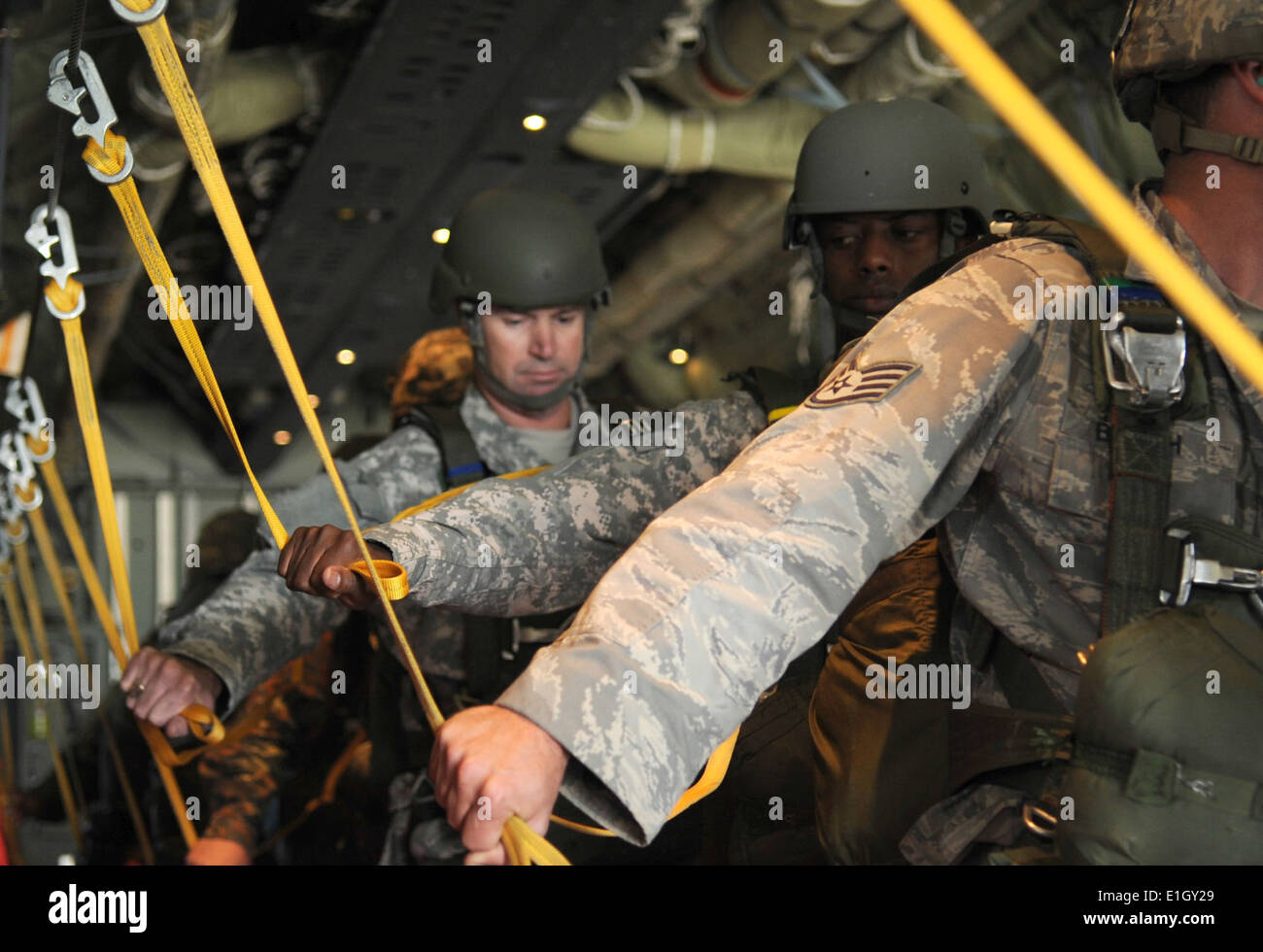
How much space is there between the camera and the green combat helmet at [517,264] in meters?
3.03

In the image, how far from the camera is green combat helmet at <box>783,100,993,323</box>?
2.39 meters

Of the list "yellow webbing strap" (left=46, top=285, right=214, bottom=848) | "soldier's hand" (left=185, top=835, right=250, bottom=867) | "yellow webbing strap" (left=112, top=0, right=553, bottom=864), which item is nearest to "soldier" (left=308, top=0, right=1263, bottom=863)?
"yellow webbing strap" (left=112, top=0, right=553, bottom=864)

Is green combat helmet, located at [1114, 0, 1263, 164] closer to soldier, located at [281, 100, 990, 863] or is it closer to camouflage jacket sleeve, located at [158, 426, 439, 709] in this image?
soldier, located at [281, 100, 990, 863]

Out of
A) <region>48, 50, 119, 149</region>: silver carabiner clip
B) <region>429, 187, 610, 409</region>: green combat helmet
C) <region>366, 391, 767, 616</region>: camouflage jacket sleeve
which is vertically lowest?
<region>366, 391, 767, 616</region>: camouflage jacket sleeve

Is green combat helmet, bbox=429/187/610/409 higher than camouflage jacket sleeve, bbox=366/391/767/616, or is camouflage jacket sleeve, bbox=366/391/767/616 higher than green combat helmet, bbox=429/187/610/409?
green combat helmet, bbox=429/187/610/409

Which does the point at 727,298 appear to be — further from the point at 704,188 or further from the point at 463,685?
the point at 463,685

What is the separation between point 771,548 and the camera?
4.22 ft

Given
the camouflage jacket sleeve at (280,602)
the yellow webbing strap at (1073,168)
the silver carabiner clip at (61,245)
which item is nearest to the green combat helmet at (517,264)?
the camouflage jacket sleeve at (280,602)

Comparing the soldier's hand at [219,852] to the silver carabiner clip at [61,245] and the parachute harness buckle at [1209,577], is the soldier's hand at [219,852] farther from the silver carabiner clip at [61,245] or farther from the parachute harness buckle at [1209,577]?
the parachute harness buckle at [1209,577]

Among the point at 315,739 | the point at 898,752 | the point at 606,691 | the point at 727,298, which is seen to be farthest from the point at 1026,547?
the point at 727,298

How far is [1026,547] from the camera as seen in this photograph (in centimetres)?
158

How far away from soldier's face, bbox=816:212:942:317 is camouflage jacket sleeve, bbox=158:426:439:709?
90 cm

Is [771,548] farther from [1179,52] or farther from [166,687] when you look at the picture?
[166,687]
